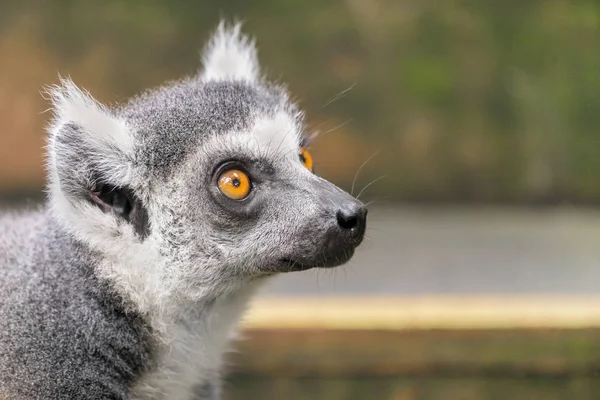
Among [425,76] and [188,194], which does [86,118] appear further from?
[425,76]

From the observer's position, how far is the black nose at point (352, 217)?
1639 millimetres

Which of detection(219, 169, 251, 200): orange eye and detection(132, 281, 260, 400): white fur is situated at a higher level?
detection(219, 169, 251, 200): orange eye

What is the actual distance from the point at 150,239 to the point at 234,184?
0.83 ft

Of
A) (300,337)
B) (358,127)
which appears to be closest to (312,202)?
(300,337)

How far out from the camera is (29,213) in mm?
2309

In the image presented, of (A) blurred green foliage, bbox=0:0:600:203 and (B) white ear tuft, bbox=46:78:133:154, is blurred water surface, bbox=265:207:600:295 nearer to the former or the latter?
Answer: (A) blurred green foliage, bbox=0:0:600:203

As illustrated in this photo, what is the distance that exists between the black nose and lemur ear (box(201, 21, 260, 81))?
68cm

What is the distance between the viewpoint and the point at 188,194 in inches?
69.7

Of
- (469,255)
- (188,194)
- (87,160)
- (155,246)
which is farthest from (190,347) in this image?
(469,255)

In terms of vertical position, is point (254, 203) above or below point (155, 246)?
above

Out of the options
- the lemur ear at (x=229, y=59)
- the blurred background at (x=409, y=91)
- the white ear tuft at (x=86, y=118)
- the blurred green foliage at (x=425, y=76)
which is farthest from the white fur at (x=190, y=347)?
the blurred green foliage at (x=425, y=76)

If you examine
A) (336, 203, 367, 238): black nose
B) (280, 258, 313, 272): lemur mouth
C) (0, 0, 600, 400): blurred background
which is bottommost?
(280, 258, 313, 272): lemur mouth

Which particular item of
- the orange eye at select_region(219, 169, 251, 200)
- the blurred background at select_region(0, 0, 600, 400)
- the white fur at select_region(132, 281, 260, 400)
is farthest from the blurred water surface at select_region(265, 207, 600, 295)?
the orange eye at select_region(219, 169, 251, 200)

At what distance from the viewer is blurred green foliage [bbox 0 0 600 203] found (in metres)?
3.38
